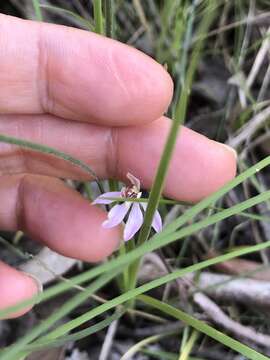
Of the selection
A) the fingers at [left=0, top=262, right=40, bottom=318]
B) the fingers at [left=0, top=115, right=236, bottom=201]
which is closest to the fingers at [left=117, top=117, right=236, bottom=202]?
the fingers at [left=0, top=115, right=236, bottom=201]

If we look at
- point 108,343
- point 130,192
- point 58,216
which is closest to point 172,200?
point 130,192

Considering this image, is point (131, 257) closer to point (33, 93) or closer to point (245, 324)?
point (33, 93)

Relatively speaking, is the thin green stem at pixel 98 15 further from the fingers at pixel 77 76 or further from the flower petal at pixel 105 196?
the flower petal at pixel 105 196

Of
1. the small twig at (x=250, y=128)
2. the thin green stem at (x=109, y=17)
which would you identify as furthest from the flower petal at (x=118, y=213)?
the small twig at (x=250, y=128)

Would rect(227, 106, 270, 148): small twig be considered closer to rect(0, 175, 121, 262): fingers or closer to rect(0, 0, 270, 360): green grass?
rect(0, 0, 270, 360): green grass

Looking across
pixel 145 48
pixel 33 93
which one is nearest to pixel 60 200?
pixel 33 93
